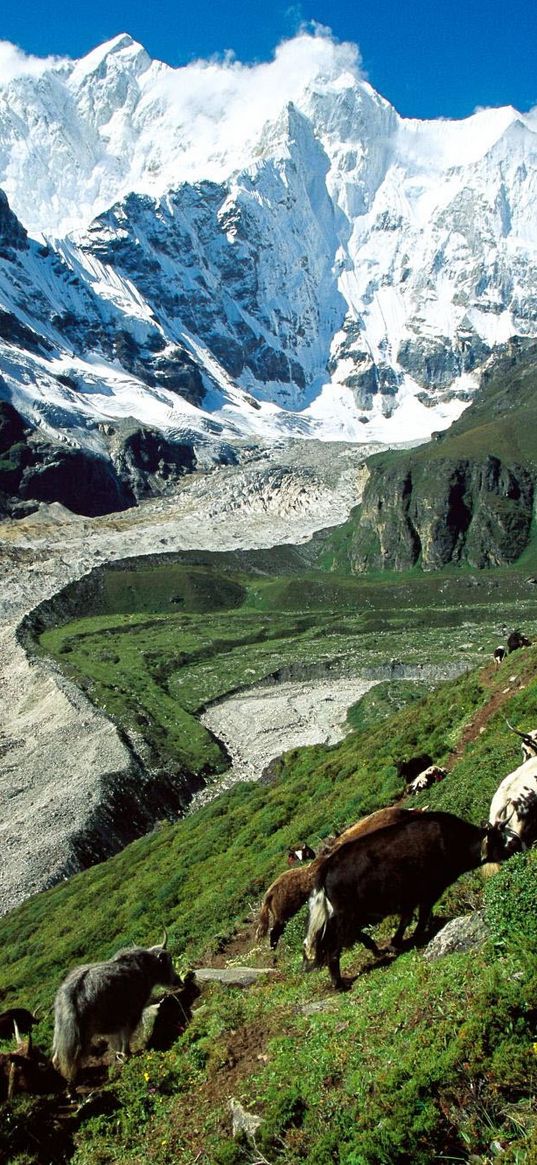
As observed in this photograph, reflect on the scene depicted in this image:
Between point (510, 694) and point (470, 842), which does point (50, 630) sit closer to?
point (510, 694)

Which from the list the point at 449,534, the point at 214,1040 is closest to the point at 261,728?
the point at 214,1040

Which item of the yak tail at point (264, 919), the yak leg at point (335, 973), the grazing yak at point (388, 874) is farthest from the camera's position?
the yak tail at point (264, 919)

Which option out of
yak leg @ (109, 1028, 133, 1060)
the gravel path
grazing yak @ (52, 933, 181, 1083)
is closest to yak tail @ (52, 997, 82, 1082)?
grazing yak @ (52, 933, 181, 1083)

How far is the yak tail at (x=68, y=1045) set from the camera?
40.5ft

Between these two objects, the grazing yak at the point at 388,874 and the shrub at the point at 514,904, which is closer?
the shrub at the point at 514,904

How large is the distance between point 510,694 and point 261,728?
6396 centimetres

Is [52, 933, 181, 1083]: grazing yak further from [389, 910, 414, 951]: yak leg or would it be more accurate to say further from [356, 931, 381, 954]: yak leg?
[389, 910, 414, 951]: yak leg

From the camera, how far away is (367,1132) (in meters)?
8.55

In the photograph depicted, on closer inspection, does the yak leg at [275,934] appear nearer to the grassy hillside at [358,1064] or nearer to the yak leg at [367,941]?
the grassy hillside at [358,1064]

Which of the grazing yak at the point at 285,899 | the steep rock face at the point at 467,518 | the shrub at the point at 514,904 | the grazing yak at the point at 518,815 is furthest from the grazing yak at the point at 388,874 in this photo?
the steep rock face at the point at 467,518

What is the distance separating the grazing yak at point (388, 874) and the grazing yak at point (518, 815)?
0.26 meters

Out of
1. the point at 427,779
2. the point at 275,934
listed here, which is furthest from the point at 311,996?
the point at 427,779

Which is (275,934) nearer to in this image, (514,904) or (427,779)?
(514,904)

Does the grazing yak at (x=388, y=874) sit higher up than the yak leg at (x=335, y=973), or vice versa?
the grazing yak at (x=388, y=874)
